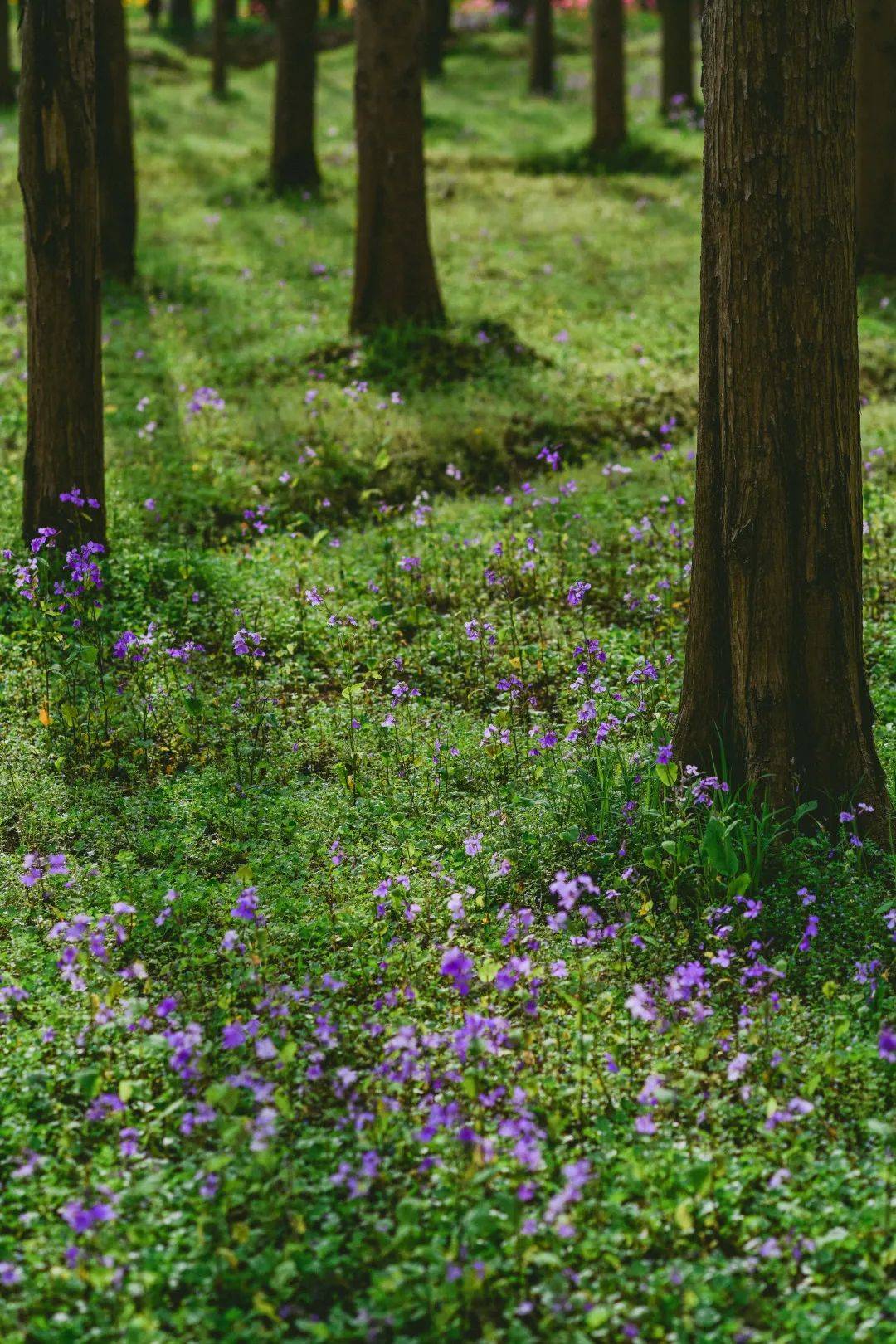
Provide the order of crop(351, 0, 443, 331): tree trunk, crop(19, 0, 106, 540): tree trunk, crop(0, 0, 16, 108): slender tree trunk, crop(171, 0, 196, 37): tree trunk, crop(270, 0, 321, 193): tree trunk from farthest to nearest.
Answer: crop(171, 0, 196, 37): tree trunk
crop(0, 0, 16, 108): slender tree trunk
crop(270, 0, 321, 193): tree trunk
crop(351, 0, 443, 331): tree trunk
crop(19, 0, 106, 540): tree trunk

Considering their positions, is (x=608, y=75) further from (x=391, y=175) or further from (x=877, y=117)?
(x=391, y=175)

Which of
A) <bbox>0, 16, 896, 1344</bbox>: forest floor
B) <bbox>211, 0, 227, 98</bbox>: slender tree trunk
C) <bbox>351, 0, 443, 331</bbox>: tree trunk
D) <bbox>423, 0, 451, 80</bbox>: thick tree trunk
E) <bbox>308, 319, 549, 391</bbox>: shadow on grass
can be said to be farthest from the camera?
<bbox>423, 0, 451, 80</bbox>: thick tree trunk

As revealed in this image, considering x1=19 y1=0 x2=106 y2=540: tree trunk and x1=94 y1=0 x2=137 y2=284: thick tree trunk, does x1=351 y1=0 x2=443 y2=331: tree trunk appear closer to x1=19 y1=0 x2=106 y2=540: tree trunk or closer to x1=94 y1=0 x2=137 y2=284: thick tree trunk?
x1=94 y1=0 x2=137 y2=284: thick tree trunk

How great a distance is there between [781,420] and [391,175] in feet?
26.1

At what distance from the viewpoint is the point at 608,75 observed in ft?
64.6

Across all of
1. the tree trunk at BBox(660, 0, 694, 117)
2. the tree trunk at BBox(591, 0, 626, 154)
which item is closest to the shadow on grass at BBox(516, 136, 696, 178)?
the tree trunk at BBox(591, 0, 626, 154)

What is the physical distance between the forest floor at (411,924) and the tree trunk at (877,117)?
4.56m

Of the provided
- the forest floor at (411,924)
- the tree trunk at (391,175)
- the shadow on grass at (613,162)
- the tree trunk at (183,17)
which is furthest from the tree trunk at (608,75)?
the tree trunk at (183,17)

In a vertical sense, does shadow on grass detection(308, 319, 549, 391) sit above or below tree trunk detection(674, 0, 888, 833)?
above


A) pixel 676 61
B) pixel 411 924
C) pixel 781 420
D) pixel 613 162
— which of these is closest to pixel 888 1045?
pixel 411 924

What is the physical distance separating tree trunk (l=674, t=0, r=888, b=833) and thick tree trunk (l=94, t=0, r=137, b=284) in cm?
941

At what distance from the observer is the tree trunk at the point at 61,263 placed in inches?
281

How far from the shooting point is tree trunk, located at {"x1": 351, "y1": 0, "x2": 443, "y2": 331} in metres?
11.5

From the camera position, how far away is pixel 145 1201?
362 centimetres
